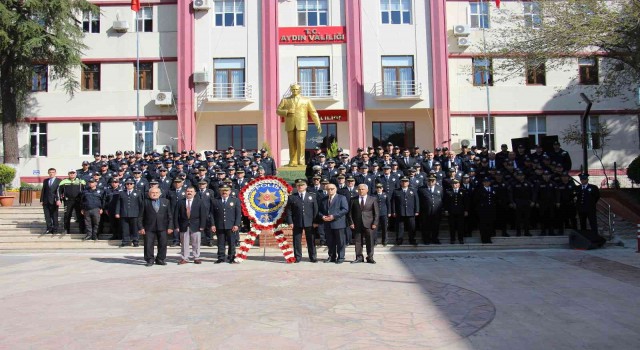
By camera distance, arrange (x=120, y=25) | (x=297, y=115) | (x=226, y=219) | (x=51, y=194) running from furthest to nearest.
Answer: (x=120, y=25) → (x=297, y=115) → (x=51, y=194) → (x=226, y=219)

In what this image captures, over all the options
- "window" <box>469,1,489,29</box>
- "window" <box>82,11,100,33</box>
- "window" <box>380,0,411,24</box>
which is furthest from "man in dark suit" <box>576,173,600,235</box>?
"window" <box>82,11,100,33</box>

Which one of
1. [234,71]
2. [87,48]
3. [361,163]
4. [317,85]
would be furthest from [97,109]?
[361,163]

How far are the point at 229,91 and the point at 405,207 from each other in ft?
55.0

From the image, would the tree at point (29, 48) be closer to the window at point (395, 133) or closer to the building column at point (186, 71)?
the building column at point (186, 71)

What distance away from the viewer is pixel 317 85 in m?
27.6

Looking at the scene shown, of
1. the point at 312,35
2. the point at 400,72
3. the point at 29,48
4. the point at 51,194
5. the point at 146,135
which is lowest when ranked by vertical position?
the point at 51,194

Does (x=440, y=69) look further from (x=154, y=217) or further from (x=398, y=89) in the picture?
(x=154, y=217)

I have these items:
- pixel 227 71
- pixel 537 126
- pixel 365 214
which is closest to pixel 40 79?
pixel 227 71

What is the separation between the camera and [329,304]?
7582mm

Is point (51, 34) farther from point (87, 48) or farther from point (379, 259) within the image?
point (379, 259)

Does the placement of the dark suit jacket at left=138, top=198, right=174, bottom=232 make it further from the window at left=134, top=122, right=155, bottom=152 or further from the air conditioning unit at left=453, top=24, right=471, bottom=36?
the air conditioning unit at left=453, top=24, right=471, bottom=36

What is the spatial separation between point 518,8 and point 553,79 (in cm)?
440

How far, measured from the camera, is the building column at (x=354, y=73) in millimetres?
27391

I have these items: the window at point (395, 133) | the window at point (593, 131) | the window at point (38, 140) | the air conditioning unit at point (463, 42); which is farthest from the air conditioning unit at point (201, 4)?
the window at point (593, 131)
